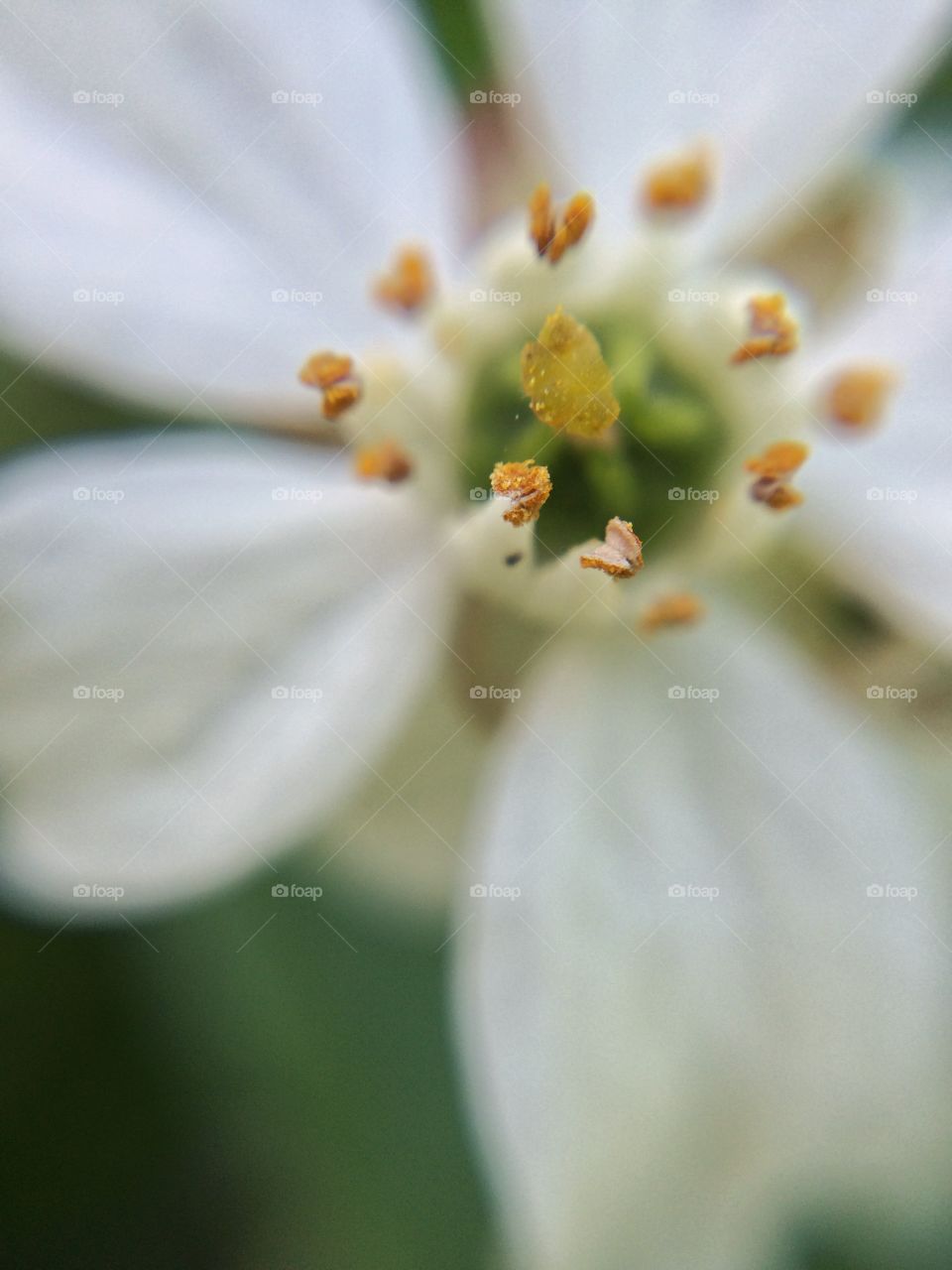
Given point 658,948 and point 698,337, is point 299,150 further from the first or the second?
point 658,948

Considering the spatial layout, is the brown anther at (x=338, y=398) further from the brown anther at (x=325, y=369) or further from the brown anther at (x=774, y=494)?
the brown anther at (x=774, y=494)

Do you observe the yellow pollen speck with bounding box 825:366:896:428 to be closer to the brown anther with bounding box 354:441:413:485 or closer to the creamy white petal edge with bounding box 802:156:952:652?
the creamy white petal edge with bounding box 802:156:952:652

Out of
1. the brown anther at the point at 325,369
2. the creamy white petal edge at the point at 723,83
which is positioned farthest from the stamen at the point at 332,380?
the creamy white petal edge at the point at 723,83

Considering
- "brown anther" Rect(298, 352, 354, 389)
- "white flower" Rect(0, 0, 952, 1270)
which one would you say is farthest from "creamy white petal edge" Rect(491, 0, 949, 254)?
"brown anther" Rect(298, 352, 354, 389)

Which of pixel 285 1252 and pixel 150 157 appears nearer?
pixel 150 157

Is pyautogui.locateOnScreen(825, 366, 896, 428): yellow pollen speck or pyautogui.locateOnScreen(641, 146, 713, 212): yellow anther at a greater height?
pyautogui.locateOnScreen(641, 146, 713, 212): yellow anther

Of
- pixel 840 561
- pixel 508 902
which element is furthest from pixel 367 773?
pixel 840 561
